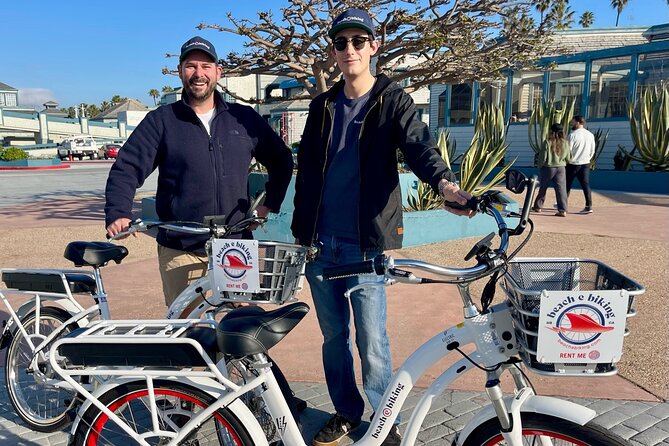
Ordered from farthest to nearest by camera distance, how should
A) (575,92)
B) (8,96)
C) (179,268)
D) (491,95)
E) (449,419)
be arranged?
(8,96), (491,95), (575,92), (449,419), (179,268)

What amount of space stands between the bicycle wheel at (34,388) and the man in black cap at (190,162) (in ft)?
2.36

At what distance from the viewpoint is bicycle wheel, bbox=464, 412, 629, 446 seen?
1.69 meters

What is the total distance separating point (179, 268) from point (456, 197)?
5.66ft

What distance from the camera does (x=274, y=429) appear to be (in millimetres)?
2273

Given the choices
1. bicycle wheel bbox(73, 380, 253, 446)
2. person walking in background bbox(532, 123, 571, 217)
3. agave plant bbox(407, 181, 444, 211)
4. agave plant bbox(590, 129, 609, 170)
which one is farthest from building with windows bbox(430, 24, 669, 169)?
bicycle wheel bbox(73, 380, 253, 446)

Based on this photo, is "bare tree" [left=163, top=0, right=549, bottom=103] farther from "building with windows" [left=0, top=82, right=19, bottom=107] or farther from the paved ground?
"building with windows" [left=0, top=82, right=19, bottom=107]

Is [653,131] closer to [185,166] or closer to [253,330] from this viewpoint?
[185,166]

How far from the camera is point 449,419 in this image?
314 centimetres

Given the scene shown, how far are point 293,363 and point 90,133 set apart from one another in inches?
2332

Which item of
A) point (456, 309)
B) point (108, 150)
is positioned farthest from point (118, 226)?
point (108, 150)

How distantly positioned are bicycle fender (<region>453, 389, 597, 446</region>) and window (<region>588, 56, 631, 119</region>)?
16.5 meters

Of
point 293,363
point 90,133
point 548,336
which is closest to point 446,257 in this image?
point 293,363

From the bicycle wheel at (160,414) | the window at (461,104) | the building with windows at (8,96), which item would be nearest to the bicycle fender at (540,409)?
the bicycle wheel at (160,414)

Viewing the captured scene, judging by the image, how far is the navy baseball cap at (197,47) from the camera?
2814 mm
